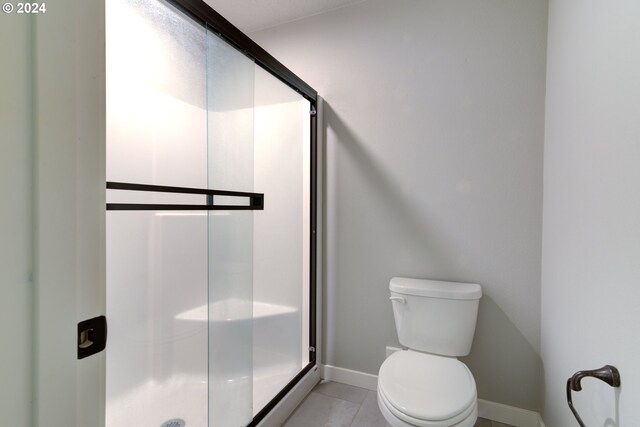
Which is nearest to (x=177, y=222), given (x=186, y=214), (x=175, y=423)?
(x=186, y=214)

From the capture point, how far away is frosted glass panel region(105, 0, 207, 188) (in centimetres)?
107

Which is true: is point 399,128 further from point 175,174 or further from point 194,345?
point 194,345

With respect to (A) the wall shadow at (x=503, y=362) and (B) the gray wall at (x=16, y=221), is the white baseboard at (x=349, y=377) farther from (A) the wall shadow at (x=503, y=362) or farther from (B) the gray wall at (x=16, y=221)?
(B) the gray wall at (x=16, y=221)

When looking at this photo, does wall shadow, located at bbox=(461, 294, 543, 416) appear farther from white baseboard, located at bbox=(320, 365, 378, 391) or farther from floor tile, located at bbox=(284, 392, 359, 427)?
floor tile, located at bbox=(284, 392, 359, 427)

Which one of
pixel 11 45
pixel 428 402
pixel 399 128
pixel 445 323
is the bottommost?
pixel 428 402

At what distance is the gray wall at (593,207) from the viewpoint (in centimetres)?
79

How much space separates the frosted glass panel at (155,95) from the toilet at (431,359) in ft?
3.79

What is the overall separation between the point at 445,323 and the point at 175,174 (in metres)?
1.48

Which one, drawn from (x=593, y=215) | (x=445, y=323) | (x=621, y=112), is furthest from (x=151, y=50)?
(x=445, y=323)

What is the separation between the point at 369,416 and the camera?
5.37 feet

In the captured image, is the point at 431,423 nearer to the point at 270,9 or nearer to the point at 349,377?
the point at 349,377

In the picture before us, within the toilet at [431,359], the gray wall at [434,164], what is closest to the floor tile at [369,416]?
the gray wall at [434,164]

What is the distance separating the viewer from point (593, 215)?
99 cm

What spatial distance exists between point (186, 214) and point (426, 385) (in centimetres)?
133
